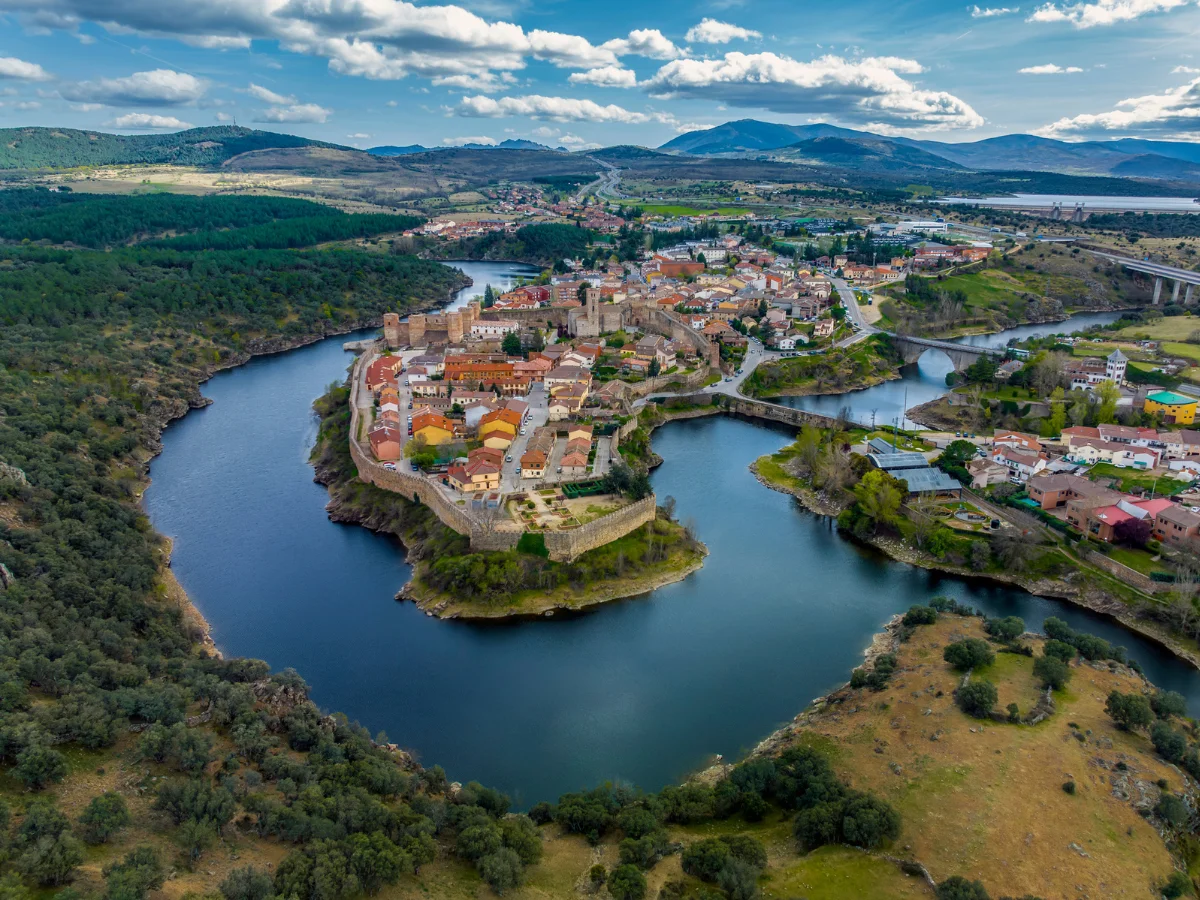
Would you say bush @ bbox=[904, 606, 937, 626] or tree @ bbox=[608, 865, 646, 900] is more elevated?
bush @ bbox=[904, 606, 937, 626]

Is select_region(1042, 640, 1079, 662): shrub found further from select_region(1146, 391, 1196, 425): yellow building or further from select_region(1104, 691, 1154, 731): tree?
select_region(1146, 391, 1196, 425): yellow building

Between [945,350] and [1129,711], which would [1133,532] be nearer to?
[1129,711]

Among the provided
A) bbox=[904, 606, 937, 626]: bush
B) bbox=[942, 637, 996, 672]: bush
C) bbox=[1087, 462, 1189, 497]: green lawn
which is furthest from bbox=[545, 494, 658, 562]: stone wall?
bbox=[1087, 462, 1189, 497]: green lawn

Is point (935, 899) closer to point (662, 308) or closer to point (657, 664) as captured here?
point (657, 664)

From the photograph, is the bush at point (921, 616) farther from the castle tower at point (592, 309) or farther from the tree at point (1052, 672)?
the castle tower at point (592, 309)

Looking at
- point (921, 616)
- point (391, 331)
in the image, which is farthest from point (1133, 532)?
point (391, 331)

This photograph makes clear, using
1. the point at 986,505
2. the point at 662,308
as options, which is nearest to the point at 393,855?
the point at 986,505

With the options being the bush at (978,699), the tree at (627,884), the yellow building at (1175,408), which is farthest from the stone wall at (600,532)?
the yellow building at (1175,408)
